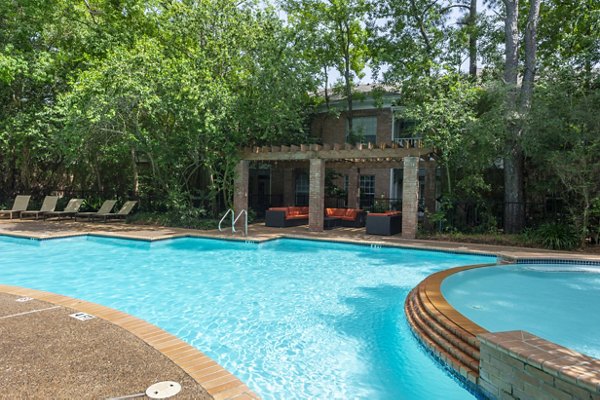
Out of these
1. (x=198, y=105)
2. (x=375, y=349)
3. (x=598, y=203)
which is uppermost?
(x=198, y=105)

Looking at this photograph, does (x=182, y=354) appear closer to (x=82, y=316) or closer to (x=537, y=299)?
(x=82, y=316)

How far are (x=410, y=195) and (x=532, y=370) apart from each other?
392 inches

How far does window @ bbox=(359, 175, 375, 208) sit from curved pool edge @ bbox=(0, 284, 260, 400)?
18.1 m

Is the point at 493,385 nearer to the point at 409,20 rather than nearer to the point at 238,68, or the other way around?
the point at 238,68

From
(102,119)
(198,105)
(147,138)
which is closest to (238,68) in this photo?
(198,105)

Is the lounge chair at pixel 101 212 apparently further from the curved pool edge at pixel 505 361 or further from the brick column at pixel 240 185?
the curved pool edge at pixel 505 361

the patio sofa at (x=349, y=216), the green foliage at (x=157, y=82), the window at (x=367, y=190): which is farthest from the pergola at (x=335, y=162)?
the window at (x=367, y=190)

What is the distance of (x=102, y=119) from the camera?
12672mm

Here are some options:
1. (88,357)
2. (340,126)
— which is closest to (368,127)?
(340,126)

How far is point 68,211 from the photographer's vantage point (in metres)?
16.9

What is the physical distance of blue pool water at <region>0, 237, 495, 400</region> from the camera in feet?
13.3

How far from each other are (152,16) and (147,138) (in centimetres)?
492

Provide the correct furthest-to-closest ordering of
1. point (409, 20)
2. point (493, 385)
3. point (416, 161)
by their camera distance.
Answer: point (409, 20) → point (416, 161) → point (493, 385)

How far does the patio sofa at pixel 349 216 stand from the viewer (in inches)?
628
